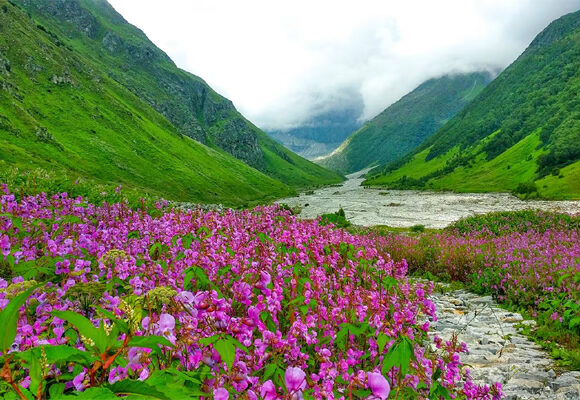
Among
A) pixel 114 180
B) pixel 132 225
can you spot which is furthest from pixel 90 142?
pixel 132 225

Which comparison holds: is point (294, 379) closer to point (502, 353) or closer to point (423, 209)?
point (502, 353)

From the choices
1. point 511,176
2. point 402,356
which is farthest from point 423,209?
point 511,176

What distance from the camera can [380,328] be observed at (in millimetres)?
4215

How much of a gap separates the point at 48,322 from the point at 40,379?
191 cm

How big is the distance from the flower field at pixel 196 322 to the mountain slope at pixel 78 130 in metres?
51.9

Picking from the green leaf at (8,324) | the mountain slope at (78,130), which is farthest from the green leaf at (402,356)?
the mountain slope at (78,130)

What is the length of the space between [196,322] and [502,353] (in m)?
8.04

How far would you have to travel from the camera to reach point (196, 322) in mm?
2877

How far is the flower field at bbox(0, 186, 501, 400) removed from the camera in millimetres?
1818

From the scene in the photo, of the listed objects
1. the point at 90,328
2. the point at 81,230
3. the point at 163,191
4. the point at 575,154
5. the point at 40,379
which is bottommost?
the point at 163,191

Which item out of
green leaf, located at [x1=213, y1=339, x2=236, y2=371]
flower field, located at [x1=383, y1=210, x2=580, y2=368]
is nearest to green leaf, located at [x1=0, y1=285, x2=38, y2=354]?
green leaf, located at [x1=213, y1=339, x2=236, y2=371]

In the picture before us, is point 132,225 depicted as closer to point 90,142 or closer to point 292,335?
point 292,335

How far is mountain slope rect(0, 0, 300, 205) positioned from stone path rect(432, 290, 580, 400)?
55.1 metres

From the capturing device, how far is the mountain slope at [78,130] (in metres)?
62.9
